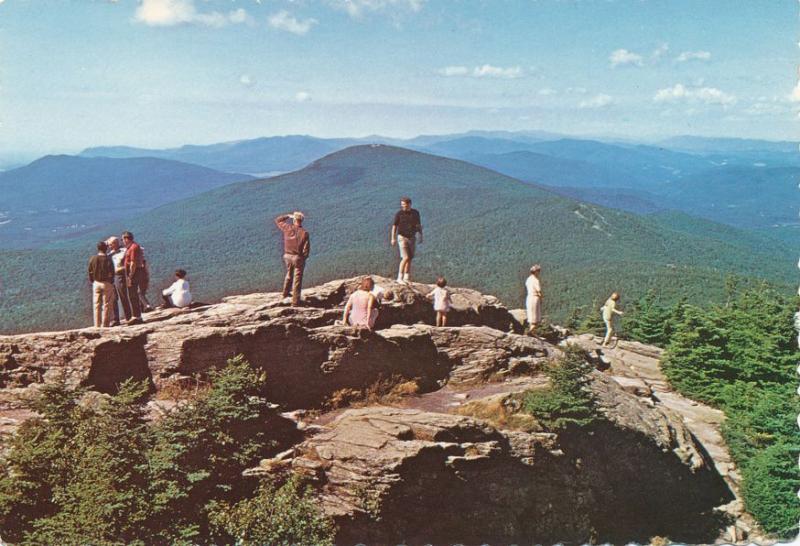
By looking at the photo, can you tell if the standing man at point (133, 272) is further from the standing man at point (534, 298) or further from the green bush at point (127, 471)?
the standing man at point (534, 298)

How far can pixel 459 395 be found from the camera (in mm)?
16562


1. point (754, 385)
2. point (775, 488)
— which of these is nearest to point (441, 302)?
point (775, 488)

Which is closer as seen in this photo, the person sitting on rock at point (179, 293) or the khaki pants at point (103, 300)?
the khaki pants at point (103, 300)

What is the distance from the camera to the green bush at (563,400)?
15289mm

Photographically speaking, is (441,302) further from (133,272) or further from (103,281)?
(103,281)

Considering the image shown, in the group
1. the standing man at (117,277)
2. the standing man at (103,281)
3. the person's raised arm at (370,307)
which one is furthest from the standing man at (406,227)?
the standing man at (103,281)

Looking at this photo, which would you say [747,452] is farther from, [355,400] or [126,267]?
[126,267]

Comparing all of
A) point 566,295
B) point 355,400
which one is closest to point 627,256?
point 566,295

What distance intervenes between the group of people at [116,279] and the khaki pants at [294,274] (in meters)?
3.38

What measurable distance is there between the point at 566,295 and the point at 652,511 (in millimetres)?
100148

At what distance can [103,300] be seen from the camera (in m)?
15.1

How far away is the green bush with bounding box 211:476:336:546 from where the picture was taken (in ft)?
35.6

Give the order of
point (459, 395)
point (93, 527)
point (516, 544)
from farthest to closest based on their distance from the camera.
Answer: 1. point (459, 395)
2. point (516, 544)
3. point (93, 527)

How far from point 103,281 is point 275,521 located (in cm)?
878
